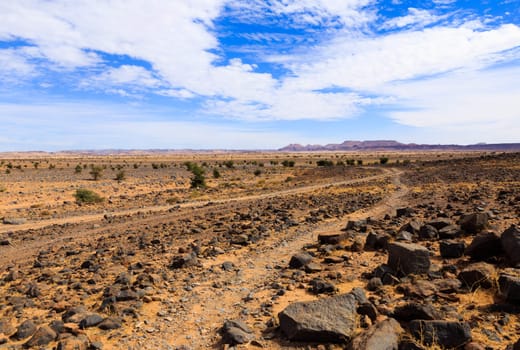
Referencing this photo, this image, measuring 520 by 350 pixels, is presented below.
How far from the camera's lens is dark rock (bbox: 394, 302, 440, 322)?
18.8 ft

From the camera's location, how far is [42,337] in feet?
20.4

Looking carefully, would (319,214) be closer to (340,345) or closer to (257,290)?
(257,290)

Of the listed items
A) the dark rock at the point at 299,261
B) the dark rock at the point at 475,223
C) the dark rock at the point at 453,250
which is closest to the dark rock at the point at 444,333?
the dark rock at the point at 453,250

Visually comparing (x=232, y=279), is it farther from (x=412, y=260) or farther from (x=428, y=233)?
(x=428, y=233)

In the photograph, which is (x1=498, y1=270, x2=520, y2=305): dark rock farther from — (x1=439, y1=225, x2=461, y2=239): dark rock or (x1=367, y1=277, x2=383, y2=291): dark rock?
(x1=439, y1=225, x2=461, y2=239): dark rock

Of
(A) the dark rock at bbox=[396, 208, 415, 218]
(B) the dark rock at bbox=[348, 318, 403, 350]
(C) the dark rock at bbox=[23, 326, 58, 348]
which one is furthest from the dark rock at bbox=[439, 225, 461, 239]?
(C) the dark rock at bbox=[23, 326, 58, 348]

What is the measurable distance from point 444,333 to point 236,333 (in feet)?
11.3

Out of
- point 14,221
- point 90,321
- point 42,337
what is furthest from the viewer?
point 14,221

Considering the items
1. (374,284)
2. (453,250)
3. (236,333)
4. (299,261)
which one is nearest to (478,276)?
(453,250)

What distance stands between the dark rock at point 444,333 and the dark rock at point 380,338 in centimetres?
36

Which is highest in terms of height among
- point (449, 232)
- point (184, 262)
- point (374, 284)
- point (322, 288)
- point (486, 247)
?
point (486, 247)

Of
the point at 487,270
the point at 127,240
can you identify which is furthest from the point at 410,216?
the point at 127,240

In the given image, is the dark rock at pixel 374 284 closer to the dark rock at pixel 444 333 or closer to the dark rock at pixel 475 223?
the dark rock at pixel 444 333

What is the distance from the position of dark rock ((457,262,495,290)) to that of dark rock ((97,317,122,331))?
7.38 m
